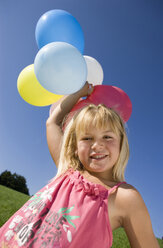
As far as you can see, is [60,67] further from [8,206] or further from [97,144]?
[8,206]

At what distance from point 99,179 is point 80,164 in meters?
0.27

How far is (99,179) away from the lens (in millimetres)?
1604

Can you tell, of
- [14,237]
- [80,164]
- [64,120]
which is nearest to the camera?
[14,237]

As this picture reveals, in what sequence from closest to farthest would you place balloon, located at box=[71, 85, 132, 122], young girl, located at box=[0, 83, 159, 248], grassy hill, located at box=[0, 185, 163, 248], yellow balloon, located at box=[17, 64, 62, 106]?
young girl, located at box=[0, 83, 159, 248], balloon, located at box=[71, 85, 132, 122], yellow balloon, located at box=[17, 64, 62, 106], grassy hill, located at box=[0, 185, 163, 248]

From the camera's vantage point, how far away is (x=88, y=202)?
1372 millimetres

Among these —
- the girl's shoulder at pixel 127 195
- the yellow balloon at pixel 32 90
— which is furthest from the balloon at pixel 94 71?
the girl's shoulder at pixel 127 195

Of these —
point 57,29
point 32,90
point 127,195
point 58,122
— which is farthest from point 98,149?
point 57,29

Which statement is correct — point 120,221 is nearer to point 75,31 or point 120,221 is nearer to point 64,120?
point 64,120

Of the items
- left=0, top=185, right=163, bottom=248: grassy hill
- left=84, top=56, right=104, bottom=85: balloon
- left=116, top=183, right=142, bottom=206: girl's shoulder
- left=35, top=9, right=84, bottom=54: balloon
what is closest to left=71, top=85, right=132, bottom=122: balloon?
left=84, top=56, right=104, bottom=85: balloon

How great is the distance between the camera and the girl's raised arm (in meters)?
2.02

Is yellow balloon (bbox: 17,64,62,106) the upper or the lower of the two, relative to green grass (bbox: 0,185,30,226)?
upper

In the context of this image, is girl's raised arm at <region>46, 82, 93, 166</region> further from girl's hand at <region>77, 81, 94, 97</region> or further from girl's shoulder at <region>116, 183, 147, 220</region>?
girl's shoulder at <region>116, 183, 147, 220</region>

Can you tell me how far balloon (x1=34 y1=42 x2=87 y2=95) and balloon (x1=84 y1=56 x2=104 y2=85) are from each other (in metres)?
0.55

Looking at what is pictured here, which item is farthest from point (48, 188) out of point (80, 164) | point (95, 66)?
point (95, 66)
